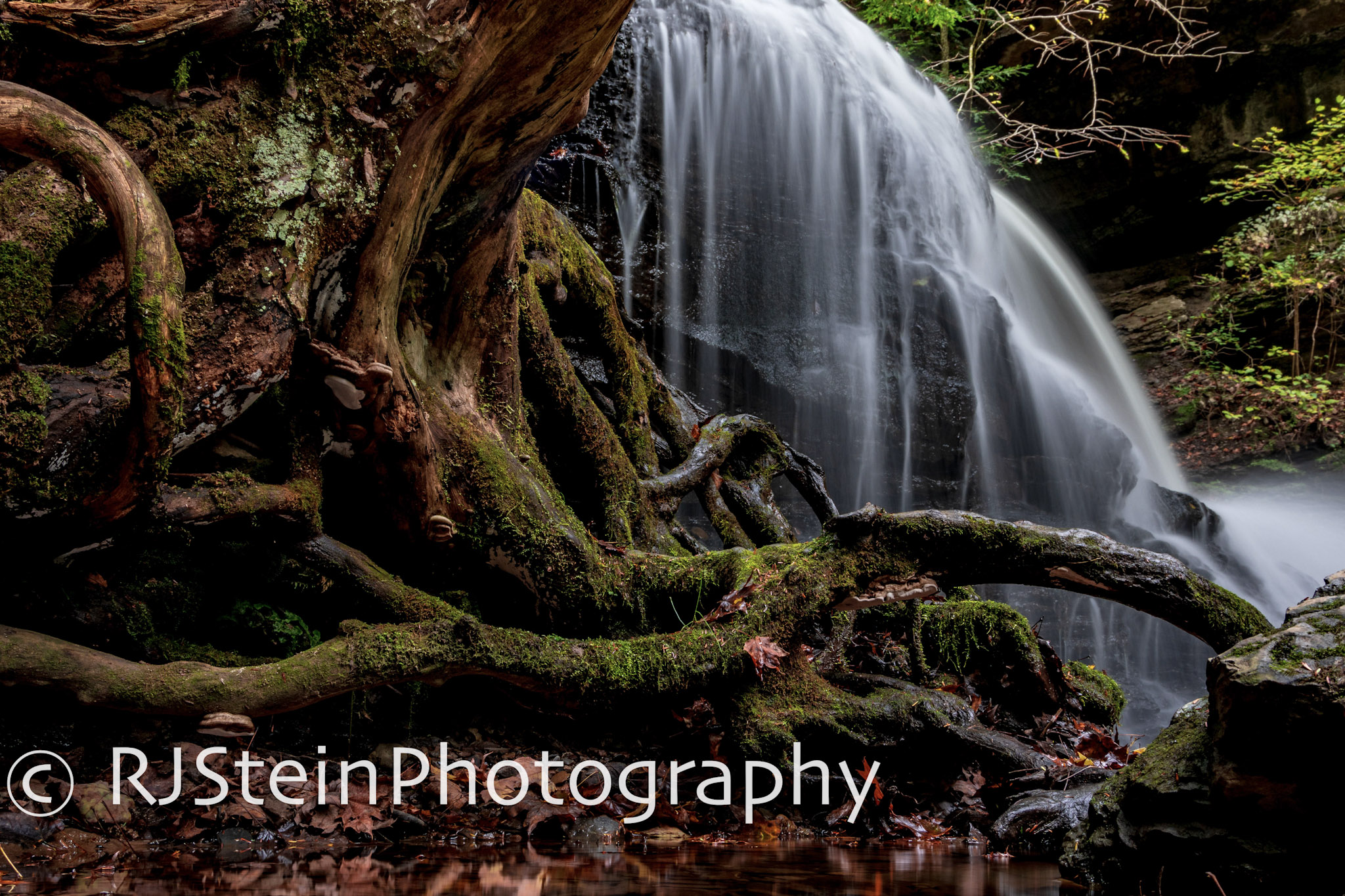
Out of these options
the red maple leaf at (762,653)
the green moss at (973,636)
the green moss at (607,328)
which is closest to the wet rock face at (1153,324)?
the green moss at (973,636)

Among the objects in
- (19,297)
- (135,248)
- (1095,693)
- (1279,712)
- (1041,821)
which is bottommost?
(1095,693)

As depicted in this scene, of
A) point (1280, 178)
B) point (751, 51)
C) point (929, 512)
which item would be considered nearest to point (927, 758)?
point (929, 512)

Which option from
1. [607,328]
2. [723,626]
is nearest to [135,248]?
[723,626]

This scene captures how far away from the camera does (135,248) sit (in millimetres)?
2127

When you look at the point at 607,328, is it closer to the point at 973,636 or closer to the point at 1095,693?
the point at 973,636

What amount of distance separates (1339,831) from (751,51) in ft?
33.4

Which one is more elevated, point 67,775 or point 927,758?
point 67,775

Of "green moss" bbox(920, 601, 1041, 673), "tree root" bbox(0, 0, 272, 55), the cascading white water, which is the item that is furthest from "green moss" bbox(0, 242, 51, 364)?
the cascading white water

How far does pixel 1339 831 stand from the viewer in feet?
5.80

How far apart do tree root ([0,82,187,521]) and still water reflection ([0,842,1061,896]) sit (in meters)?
1.01

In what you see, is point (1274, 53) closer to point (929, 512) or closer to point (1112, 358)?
point (1112, 358)

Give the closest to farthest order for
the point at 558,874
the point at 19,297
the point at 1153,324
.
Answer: the point at 558,874 < the point at 19,297 < the point at 1153,324

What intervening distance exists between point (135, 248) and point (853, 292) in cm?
835

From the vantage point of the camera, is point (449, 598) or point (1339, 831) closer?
point (1339, 831)
